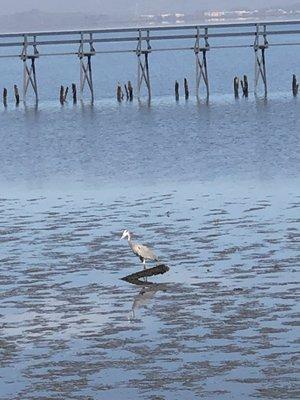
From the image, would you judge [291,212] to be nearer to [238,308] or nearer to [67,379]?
[238,308]

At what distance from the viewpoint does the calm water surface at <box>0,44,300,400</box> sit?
46.2ft

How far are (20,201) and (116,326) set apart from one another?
12411 millimetres

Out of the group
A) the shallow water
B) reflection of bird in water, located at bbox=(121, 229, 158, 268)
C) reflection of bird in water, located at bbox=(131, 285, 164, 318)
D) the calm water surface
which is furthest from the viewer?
reflection of bird in water, located at bbox=(121, 229, 158, 268)

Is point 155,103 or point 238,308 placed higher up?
point 238,308

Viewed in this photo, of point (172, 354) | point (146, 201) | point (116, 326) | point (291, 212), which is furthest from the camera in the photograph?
point (146, 201)

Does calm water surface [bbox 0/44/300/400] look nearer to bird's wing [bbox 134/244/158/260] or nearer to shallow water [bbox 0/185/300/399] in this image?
shallow water [bbox 0/185/300/399]

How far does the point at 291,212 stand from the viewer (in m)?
24.6

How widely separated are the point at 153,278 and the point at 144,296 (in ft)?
3.85

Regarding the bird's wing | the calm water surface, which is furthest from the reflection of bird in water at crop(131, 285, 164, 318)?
the bird's wing

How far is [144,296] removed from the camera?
1805 cm

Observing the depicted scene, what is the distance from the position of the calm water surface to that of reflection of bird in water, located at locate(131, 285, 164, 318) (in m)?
0.02

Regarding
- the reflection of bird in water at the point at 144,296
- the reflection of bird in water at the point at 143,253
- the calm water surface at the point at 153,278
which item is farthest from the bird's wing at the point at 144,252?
the reflection of bird in water at the point at 144,296

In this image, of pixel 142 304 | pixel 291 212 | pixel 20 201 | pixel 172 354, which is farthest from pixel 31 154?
pixel 172 354

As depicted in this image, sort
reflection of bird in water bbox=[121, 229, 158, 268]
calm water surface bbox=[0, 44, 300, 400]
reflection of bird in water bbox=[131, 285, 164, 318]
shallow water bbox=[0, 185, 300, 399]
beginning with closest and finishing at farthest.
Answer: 1. shallow water bbox=[0, 185, 300, 399]
2. calm water surface bbox=[0, 44, 300, 400]
3. reflection of bird in water bbox=[131, 285, 164, 318]
4. reflection of bird in water bbox=[121, 229, 158, 268]
